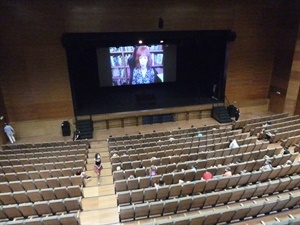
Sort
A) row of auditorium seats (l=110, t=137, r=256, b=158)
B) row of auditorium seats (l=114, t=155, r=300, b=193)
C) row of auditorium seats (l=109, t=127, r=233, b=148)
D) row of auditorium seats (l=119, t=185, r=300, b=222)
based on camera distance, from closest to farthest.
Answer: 1. row of auditorium seats (l=119, t=185, r=300, b=222)
2. row of auditorium seats (l=114, t=155, r=300, b=193)
3. row of auditorium seats (l=110, t=137, r=256, b=158)
4. row of auditorium seats (l=109, t=127, r=233, b=148)

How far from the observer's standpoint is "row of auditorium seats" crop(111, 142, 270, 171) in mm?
7477

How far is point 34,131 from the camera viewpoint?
12.3 metres

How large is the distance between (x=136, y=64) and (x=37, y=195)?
9734mm

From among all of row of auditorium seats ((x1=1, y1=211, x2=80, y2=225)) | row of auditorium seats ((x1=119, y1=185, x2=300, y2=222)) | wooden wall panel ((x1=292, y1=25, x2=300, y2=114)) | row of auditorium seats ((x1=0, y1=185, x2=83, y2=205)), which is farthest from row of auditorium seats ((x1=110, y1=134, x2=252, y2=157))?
wooden wall panel ((x1=292, y1=25, x2=300, y2=114))

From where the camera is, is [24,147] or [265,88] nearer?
[24,147]

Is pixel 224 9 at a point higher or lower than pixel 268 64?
higher

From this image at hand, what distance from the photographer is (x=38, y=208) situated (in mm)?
5363

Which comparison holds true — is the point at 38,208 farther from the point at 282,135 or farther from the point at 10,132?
the point at 282,135

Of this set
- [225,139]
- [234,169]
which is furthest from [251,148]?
[234,169]

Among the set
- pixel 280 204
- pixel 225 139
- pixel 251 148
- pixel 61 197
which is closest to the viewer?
pixel 280 204

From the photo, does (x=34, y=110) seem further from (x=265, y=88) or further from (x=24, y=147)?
(x=265, y=88)

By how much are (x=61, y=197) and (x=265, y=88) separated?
43.5 ft

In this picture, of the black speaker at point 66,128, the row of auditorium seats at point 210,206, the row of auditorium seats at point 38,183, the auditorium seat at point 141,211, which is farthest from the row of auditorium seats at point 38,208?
the black speaker at point 66,128

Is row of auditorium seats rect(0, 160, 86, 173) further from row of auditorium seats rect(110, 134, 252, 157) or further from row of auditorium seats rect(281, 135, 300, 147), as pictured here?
row of auditorium seats rect(281, 135, 300, 147)
